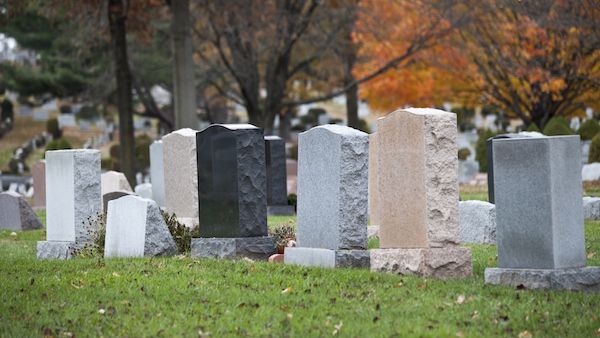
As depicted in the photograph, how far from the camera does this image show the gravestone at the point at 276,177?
22.6 metres

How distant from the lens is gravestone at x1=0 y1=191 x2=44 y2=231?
21.3 metres

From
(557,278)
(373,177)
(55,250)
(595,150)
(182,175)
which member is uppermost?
(595,150)

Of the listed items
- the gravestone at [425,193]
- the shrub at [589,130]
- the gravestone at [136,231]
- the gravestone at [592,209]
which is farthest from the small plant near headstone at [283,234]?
the shrub at [589,130]

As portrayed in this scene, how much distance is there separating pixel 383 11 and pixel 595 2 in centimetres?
1574

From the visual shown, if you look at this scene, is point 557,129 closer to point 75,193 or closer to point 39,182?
point 39,182

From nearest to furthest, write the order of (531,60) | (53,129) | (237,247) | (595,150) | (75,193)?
(237,247)
(75,193)
(595,150)
(531,60)
(53,129)

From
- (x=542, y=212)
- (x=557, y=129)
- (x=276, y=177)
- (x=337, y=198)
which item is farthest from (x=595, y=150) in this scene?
(x=542, y=212)

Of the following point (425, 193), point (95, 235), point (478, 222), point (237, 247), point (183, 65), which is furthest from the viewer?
point (183, 65)

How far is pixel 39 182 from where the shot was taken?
1056 inches

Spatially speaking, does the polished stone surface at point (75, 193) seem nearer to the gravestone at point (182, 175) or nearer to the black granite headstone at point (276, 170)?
the gravestone at point (182, 175)

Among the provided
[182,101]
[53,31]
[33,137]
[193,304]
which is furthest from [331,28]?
[193,304]

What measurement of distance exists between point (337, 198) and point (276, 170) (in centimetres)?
1042

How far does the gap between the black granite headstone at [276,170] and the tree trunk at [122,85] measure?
23.9 ft

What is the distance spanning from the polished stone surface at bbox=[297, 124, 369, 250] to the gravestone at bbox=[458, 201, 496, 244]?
3.81 m
